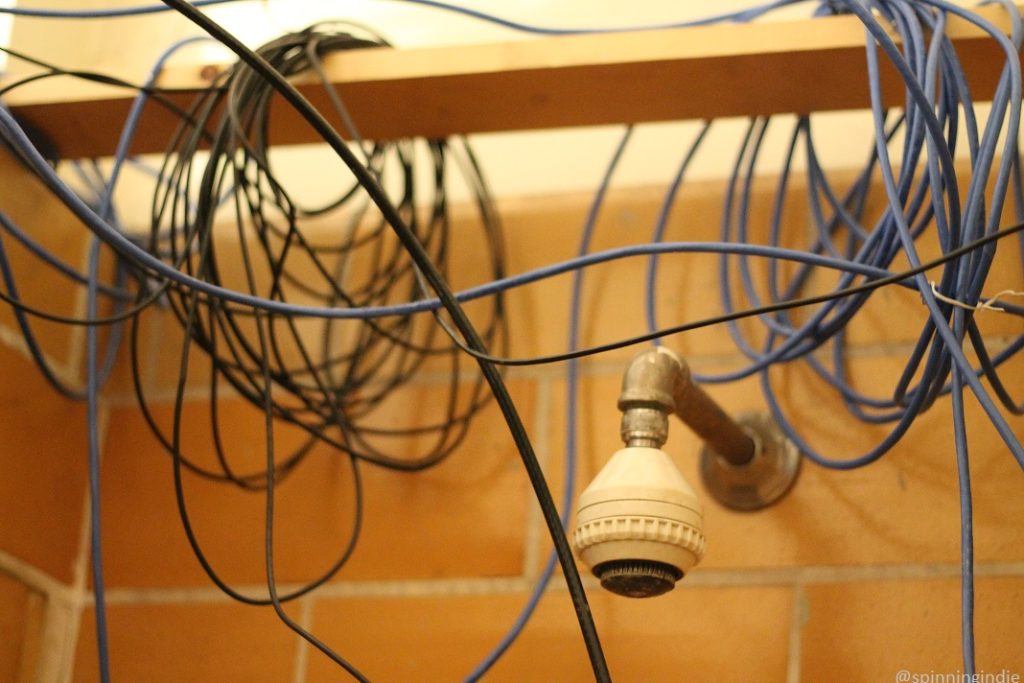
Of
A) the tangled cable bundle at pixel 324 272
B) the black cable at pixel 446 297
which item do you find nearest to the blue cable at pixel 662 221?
the tangled cable bundle at pixel 324 272

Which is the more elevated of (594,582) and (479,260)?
(479,260)

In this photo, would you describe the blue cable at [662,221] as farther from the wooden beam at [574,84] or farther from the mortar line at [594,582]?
the mortar line at [594,582]

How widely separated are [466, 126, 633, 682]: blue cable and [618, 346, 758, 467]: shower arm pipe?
190mm

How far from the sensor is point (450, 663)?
43.0 inches

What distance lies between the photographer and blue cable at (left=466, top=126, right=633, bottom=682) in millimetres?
1061

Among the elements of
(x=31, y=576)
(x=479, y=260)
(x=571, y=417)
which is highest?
(x=479, y=260)

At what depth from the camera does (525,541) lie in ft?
3.72

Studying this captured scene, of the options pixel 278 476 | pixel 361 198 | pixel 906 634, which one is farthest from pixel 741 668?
pixel 361 198

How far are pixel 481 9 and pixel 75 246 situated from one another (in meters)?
0.55

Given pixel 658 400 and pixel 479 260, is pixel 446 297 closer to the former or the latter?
pixel 658 400

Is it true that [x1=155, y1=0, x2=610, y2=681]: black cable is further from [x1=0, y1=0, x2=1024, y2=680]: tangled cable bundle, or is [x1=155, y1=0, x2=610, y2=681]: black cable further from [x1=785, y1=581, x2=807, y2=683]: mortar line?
[x1=785, y1=581, x2=807, y2=683]: mortar line

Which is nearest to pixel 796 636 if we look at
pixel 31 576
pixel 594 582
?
pixel 594 582

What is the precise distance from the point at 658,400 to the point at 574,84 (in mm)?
376

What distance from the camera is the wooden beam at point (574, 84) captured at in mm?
1019
